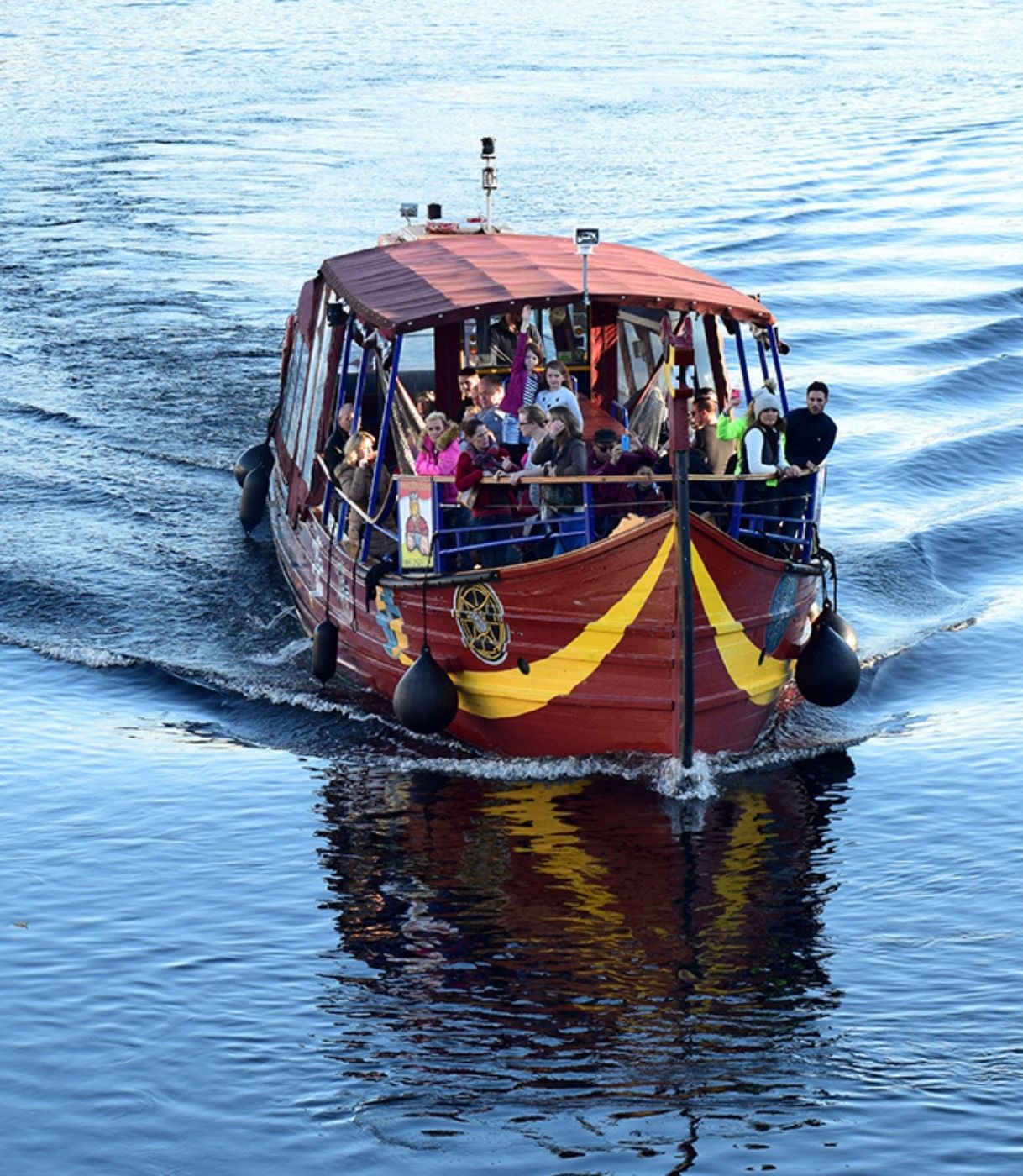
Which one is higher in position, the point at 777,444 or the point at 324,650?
the point at 777,444

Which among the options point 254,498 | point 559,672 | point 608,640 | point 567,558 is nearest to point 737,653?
point 608,640

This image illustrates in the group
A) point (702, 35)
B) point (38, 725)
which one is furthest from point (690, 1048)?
point (702, 35)

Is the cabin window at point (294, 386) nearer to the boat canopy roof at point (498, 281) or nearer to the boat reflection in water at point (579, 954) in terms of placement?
the boat canopy roof at point (498, 281)

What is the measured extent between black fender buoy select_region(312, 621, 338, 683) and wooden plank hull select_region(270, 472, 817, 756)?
114cm

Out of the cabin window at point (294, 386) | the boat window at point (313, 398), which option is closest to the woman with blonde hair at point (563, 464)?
the boat window at point (313, 398)

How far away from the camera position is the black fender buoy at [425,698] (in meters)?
16.7

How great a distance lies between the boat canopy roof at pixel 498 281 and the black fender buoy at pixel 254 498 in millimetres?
4580

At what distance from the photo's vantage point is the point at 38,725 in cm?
1850

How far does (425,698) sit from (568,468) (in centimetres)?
235

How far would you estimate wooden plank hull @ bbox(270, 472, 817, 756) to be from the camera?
1553 centimetres

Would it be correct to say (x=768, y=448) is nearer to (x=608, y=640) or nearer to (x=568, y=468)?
(x=568, y=468)

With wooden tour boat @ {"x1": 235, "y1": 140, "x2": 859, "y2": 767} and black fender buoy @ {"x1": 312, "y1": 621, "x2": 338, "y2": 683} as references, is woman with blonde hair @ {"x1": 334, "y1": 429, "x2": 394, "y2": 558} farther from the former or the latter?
black fender buoy @ {"x1": 312, "y1": 621, "x2": 338, "y2": 683}

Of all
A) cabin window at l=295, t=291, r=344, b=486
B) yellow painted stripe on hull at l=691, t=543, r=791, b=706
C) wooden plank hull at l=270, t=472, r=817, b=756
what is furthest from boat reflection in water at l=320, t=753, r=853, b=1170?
cabin window at l=295, t=291, r=344, b=486

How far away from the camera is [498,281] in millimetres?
17766
